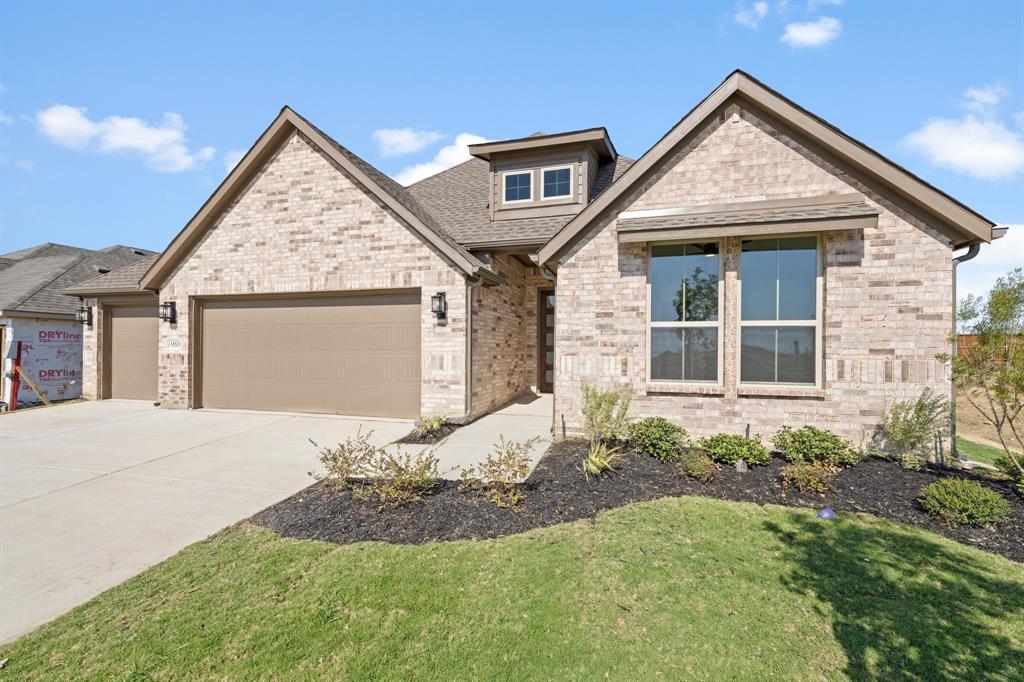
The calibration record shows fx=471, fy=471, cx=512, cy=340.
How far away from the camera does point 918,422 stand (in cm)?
652

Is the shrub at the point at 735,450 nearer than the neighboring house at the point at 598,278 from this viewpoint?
Yes

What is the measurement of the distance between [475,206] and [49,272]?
1536 cm

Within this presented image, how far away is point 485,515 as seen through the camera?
4844 millimetres

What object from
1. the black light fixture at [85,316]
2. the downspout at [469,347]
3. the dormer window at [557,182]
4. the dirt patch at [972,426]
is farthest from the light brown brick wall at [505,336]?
the black light fixture at [85,316]

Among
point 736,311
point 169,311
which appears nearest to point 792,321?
point 736,311

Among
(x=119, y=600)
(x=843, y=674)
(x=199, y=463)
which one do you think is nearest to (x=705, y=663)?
(x=843, y=674)

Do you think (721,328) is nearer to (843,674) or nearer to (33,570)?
(843,674)

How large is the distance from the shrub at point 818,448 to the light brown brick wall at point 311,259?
573cm

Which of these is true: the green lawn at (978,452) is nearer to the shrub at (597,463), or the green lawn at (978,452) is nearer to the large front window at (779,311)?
the large front window at (779,311)

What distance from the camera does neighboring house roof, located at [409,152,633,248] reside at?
1049cm

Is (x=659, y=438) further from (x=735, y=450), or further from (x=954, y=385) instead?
(x=954, y=385)

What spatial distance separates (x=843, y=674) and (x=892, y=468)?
4563mm

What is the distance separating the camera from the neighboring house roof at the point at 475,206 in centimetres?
1049

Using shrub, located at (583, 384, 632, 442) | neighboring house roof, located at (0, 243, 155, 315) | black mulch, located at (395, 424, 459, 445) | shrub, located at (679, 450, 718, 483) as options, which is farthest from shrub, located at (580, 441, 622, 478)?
neighboring house roof, located at (0, 243, 155, 315)
